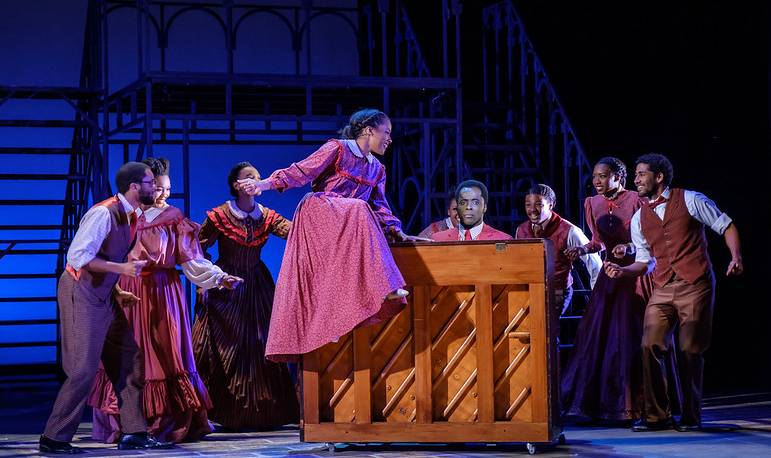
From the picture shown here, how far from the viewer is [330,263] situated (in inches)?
211

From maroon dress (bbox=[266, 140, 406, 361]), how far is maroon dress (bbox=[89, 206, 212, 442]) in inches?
34.1

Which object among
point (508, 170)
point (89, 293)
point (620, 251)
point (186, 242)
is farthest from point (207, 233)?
point (508, 170)

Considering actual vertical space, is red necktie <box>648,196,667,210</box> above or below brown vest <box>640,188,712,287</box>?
above

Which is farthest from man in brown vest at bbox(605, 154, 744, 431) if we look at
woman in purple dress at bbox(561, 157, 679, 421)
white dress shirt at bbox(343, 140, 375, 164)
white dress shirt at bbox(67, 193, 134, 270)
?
white dress shirt at bbox(67, 193, 134, 270)

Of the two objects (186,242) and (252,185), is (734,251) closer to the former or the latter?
(252,185)

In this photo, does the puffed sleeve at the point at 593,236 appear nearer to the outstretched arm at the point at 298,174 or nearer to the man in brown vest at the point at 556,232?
the man in brown vest at the point at 556,232

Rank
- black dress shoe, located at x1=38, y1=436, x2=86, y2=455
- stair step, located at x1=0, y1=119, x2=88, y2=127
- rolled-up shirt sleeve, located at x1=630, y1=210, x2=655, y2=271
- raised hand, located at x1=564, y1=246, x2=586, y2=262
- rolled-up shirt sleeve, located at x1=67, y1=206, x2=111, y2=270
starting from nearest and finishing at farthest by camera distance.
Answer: rolled-up shirt sleeve, located at x1=67, y1=206, x2=111, y2=270 → black dress shoe, located at x1=38, y1=436, x2=86, y2=455 → rolled-up shirt sleeve, located at x1=630, y1=210, x2=655, y2=271 → raised hand, located at x1=564, y1=246, x2=586, y2=262 → stair step, located at x1=0, y1=119, x2=88, y2=127

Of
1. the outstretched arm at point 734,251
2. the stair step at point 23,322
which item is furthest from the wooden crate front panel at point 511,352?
the stair step at point 23,322

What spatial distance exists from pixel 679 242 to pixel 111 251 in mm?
2813

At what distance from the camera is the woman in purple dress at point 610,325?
6.61 metres

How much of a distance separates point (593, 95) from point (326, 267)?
402 cm

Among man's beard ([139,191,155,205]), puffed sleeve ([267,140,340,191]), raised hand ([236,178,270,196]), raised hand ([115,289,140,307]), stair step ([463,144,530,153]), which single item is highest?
stair step ([463,144,530,153])

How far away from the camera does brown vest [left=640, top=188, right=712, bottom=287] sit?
6.17 m

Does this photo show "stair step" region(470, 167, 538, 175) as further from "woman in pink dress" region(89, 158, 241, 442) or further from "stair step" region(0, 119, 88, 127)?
"woman in pink dress" region(89, 158, 241, 442)
